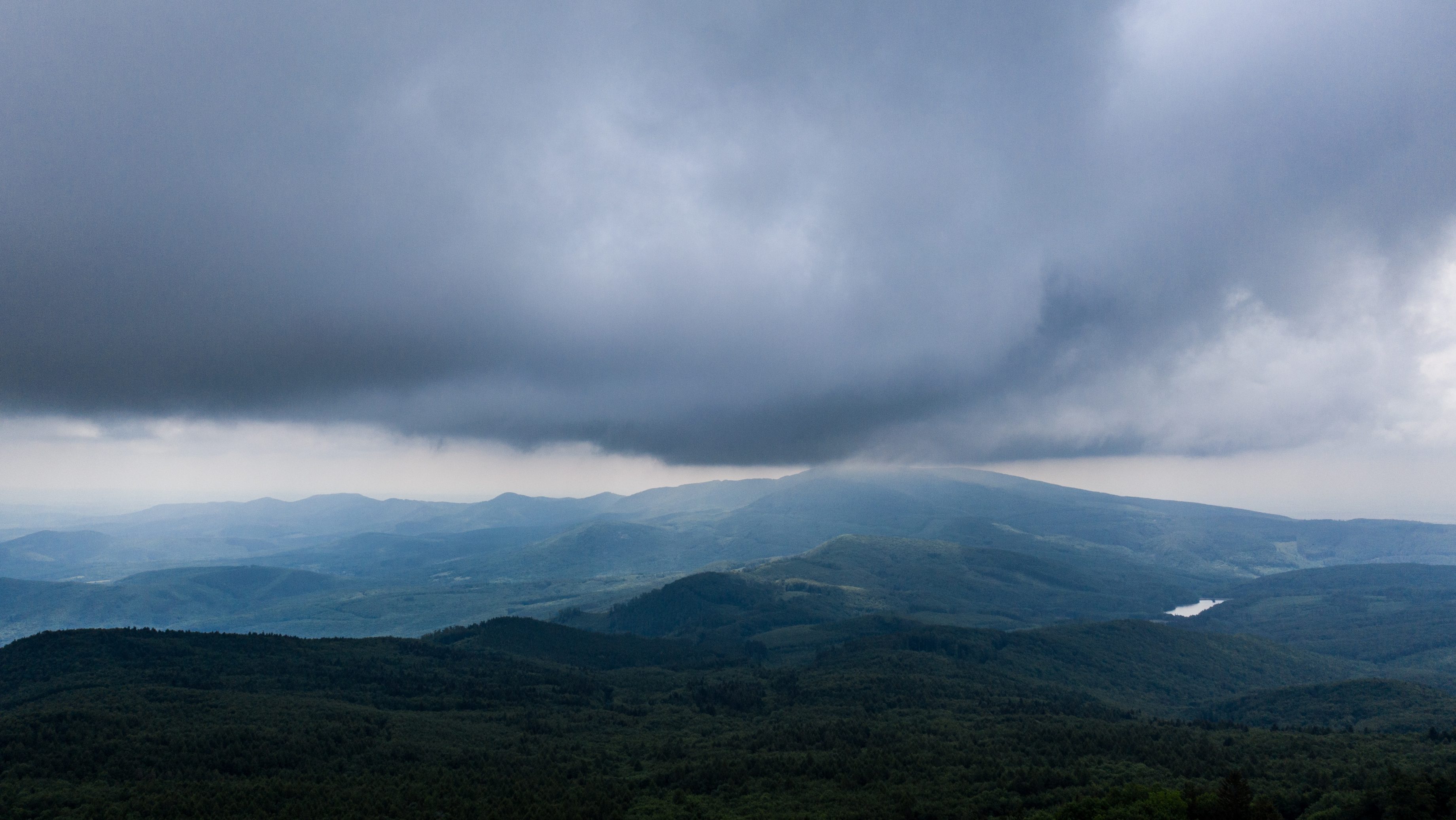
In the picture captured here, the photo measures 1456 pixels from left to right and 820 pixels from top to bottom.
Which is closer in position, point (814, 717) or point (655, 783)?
point (655, 783)

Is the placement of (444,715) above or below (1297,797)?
below

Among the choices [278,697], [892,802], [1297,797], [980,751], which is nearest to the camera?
[1297,797]

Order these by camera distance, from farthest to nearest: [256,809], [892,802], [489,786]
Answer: [489,786]
[892,802]
[256,809]

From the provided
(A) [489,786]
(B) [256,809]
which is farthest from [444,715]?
(B) [256,809]

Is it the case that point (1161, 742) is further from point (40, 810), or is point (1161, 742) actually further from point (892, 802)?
point (40, 810)

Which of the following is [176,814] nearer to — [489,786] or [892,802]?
[489,786]

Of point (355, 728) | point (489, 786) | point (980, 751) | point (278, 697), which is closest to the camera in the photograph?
point (489, 786)

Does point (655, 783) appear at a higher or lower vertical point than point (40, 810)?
lower

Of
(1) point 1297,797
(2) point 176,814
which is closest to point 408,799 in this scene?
(2) point 176,814

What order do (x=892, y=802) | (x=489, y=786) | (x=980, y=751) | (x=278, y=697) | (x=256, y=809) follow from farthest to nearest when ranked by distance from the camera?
(x=278, y=697) → (x=980, y=751) → (x=489, y=786) → (x=892, y=802) → (x=256, y=809)
